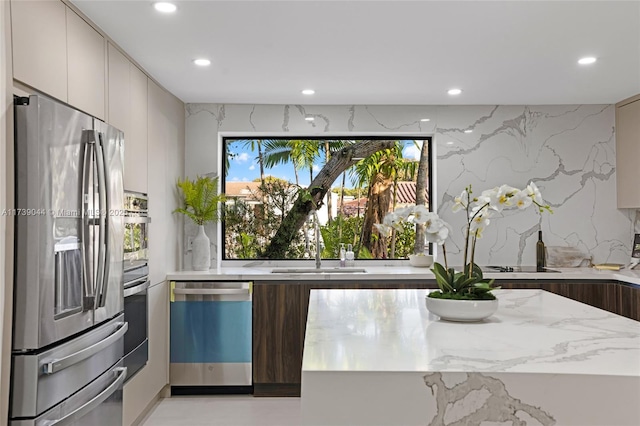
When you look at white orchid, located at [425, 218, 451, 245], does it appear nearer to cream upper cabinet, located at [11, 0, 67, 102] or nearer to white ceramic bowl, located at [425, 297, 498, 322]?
white ceramic bowl, located at [425, 297, 498, 322]

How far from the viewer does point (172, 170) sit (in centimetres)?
438

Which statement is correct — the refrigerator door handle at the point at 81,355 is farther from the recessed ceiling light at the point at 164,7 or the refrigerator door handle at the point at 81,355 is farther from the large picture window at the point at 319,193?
the large picture window at the point at 319,193

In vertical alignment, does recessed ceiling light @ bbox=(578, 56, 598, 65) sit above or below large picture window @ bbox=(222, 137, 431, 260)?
above

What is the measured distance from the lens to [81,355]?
2.36 metres

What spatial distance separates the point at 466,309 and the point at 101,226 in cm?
166

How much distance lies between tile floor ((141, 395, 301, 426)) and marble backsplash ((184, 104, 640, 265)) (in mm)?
1285

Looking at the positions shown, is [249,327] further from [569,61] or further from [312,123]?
[569,61]

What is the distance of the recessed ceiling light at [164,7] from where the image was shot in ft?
8.25

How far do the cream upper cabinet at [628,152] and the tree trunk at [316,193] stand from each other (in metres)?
1.94

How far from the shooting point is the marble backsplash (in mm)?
4770

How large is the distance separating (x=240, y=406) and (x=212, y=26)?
2.67m

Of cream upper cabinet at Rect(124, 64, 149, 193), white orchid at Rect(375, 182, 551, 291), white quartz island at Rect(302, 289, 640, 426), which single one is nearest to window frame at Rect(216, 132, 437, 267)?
cream upper cabinet at Rect(124, 64, 149, 193)

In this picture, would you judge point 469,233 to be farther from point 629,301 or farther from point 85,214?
point 629,301

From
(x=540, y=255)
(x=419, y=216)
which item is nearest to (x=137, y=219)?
(x=419, y=216)
